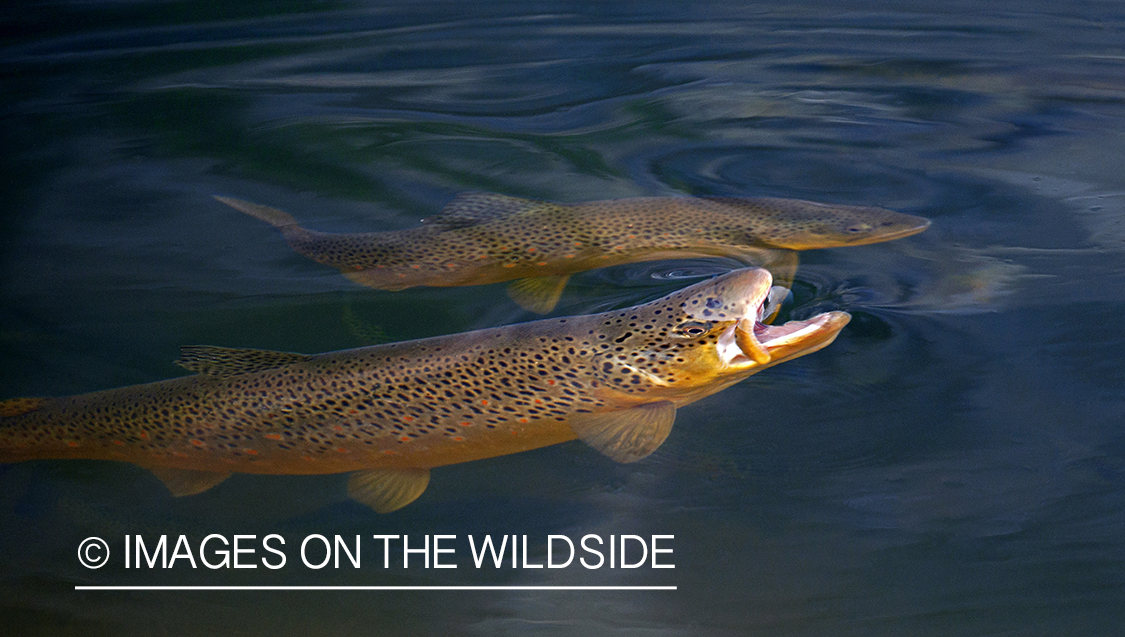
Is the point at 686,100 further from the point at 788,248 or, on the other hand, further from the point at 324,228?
the point at 324,228

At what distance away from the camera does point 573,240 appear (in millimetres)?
4145

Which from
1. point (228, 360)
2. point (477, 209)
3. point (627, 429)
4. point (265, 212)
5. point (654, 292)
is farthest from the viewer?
point (265, 212)

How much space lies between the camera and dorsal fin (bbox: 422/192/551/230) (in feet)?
14.3

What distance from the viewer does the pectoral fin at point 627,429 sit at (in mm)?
2939

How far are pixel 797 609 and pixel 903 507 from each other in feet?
1.91

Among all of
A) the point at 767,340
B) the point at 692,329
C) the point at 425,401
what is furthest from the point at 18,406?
the point at 767,340

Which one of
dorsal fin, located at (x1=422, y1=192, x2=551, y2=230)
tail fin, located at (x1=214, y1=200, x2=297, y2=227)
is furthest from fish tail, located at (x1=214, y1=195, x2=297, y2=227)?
dorsal fin, located at (x1=422, y1=192, x2=551, y2=230)

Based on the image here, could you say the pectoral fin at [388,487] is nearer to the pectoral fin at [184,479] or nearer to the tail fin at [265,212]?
the pectoral fin at [184,479]

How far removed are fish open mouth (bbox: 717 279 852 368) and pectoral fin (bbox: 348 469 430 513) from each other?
1.24m

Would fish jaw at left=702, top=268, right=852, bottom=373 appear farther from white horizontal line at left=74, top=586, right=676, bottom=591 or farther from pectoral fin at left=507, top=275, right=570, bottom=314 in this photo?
pectoral fin at left=507, top=275, right=570, bottom=314

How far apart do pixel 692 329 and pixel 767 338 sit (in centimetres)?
27

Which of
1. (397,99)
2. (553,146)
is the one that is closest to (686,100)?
(553,146)

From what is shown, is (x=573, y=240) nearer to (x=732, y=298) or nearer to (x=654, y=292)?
(x=654, y=292)

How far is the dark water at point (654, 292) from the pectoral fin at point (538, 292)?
8 centimetres
